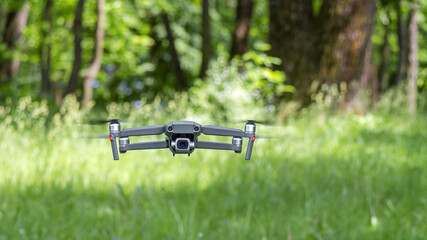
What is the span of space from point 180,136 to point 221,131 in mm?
66

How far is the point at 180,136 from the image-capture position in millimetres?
703

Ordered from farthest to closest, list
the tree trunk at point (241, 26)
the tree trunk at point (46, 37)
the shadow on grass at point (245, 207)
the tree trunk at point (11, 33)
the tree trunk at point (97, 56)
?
the tree trunk at point (11, 33)
the tree trunk at point (46, 37)
the tree trunk at point (241, 26)
the shadow on grass at point (245, 207)
the tree trunk at point (97, 56)

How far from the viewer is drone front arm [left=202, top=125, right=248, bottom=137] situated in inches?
28.3

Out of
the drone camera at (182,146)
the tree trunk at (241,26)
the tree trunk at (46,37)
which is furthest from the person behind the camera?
the tree trunk at (46,37)

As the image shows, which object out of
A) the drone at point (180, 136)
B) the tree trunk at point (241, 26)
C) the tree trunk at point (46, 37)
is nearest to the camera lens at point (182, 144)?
the drone at point (180, 136)

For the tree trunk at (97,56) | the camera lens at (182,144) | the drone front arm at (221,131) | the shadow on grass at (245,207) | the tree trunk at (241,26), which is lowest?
the shadow on grass at (245,207)

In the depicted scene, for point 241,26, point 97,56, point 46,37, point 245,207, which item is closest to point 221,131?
point 97,56

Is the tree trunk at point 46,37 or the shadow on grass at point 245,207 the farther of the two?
the tree trunk at point 46,37

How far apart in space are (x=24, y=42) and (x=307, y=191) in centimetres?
1834

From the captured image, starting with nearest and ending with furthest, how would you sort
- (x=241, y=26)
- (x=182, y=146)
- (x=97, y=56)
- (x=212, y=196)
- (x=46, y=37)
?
(x=182, y=146)
(x=97, y=56)
(x=212, y=196)
(x=241, y=26)
(x=46, y=37)

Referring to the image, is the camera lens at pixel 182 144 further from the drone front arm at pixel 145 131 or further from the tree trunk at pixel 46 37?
A: the tree trunk at pixel 46 37

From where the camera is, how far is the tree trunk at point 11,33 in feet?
59.3

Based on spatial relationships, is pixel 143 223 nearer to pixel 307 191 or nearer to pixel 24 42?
pixel 307 191

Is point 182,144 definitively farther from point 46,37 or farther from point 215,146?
point 46,37
